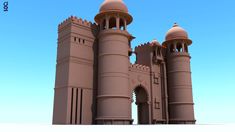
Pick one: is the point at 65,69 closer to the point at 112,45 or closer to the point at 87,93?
the point at 87,93

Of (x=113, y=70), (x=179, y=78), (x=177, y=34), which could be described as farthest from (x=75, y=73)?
(x=177, y=34)

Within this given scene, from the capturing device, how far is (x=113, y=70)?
80.8 ft

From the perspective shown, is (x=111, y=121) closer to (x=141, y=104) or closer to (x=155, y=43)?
(x=141, y=104)

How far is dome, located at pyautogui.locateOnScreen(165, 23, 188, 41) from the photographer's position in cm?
3404

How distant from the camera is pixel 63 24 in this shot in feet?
86.5

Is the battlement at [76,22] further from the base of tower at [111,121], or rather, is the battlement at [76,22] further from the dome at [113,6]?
the base of tower at [111,121]

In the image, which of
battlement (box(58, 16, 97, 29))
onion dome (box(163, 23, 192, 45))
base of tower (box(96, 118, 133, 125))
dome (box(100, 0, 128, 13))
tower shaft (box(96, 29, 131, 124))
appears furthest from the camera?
onion dome (box(163, 23, 192, 45))

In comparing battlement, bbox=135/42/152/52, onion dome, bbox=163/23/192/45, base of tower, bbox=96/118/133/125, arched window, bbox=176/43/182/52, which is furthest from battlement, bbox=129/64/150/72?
base of tower, bbox=96/118/133/125

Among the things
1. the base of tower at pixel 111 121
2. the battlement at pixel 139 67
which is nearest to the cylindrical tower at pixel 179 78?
the battlement at pixel 139 67

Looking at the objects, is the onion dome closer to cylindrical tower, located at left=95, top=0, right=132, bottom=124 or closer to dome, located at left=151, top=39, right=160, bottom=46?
dome, located at left=151, top=39, right=160, bottom=46

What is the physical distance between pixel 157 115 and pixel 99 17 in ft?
46.7

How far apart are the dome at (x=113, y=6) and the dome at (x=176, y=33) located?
10.1 meters

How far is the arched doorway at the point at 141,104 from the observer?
30.3 meters

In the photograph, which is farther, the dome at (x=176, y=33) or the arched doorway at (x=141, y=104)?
the dome at (x=176, y=33)
